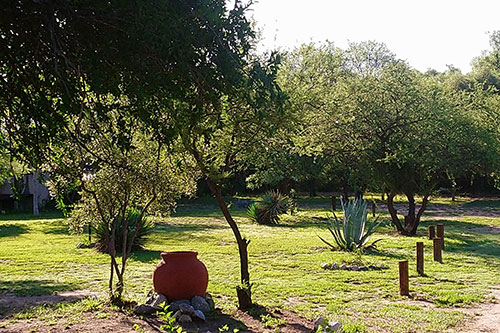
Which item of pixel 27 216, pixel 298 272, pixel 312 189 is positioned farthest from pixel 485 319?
pixel 312 189

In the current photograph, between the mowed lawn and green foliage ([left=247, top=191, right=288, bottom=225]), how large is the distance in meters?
1.10

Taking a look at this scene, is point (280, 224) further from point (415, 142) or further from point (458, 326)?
point (458, 326)

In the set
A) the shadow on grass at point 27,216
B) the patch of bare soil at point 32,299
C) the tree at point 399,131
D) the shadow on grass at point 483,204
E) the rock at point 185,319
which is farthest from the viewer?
the shadow on grass at point 483,204

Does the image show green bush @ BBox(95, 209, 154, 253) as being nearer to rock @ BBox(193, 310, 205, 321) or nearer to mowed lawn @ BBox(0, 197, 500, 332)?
mowed lawn @ BBox(0, 197, 500, 332)

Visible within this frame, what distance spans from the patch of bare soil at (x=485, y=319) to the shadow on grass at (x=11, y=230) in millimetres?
16182

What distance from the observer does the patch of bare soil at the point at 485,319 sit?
7207 mm

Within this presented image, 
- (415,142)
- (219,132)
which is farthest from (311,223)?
(219,132)

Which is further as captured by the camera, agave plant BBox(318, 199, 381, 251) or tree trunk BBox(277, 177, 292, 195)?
tree trunk BBox(277, 177, 292, 195)

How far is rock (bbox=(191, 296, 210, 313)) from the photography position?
795 centimetres

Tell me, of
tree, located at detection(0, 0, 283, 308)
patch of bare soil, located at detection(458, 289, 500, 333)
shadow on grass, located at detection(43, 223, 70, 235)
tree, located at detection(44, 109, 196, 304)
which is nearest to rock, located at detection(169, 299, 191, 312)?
tree, located at detection(44, 109, 196, 304)

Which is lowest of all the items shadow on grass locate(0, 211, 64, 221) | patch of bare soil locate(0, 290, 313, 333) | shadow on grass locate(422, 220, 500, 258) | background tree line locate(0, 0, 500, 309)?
patch of bare soil locate(0, 290, 313, 333)

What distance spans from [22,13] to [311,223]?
68.6 ft

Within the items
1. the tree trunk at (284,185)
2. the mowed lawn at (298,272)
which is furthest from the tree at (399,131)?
the tree trunk at (284,185)

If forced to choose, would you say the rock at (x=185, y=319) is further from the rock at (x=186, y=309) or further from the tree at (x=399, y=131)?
the tree at (x=399, y=131)
